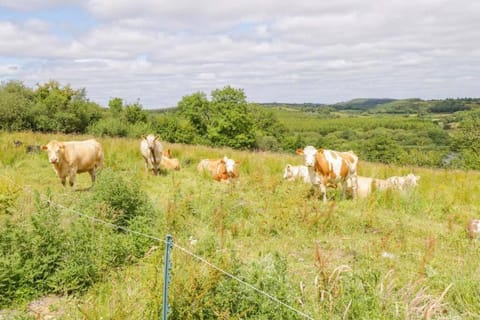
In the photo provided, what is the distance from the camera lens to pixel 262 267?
13.2 feet

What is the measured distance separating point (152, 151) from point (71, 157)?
2774mm

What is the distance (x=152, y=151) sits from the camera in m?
12.0

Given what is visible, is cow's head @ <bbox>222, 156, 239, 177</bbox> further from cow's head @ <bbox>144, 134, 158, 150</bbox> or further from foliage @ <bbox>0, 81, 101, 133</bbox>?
foliage @ <bbox>0, 81, 101, 133</bbox>

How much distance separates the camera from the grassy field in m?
3.63

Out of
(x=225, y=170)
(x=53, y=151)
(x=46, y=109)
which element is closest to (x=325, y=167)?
(x=225, y=170)

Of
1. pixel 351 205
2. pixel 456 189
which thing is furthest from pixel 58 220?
pixel 456 189

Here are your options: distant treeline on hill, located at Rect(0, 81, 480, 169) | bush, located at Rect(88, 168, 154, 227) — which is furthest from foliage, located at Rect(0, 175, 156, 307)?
distant treeline on hill, located at Rect(0, 81, 480, 169)

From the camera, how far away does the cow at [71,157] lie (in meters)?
9.12

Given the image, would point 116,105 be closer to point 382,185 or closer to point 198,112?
point 198,112

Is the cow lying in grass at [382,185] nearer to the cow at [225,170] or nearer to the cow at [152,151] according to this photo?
the cow at [225,170]

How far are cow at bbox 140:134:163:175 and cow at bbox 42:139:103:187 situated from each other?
67.9 inches

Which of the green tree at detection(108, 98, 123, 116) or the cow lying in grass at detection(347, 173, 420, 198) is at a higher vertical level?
the green tree at detection(108, 98, 123, 116)

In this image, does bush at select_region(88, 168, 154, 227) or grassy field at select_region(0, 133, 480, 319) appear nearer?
grassy field at select_region(0, 133, 480, 319)

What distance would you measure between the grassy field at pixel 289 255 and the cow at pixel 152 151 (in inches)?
24.4
